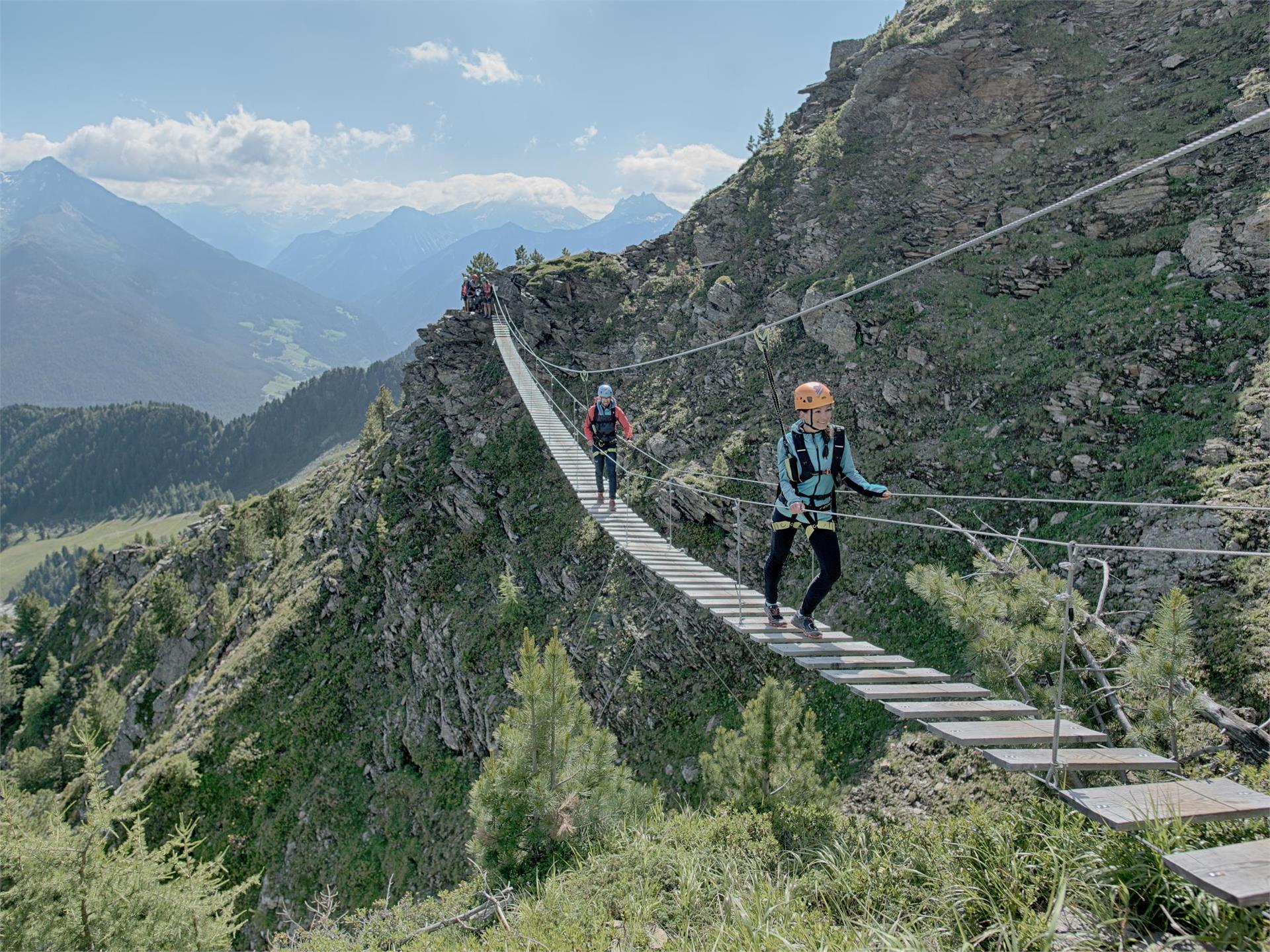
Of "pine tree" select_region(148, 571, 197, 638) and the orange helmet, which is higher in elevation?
the orange helmet

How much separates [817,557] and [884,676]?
1243 mm

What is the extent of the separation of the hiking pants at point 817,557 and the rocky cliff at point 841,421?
3586mm

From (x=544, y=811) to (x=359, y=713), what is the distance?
15255 millimetres

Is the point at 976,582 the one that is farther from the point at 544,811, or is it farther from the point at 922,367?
the point at 922,367

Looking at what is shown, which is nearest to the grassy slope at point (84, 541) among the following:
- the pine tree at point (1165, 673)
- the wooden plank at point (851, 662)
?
the wooden plank at point (851, 662)

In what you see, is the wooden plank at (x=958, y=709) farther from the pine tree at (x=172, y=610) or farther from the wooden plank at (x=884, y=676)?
the pine tree at (x=172, y=610)

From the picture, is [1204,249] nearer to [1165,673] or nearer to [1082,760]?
[1165,673]

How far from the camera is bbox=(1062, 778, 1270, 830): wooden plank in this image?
3.61 m

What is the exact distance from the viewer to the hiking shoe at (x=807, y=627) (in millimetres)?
6738

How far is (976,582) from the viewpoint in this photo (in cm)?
768

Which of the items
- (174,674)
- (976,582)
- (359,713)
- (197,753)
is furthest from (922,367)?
(174,674)

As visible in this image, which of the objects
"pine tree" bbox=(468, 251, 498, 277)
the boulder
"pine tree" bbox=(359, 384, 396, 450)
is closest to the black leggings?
the boulder

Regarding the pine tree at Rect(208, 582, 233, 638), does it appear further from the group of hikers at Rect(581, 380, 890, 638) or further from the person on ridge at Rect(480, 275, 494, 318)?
the group of hikers at Rect(581, 380, 890, 638)

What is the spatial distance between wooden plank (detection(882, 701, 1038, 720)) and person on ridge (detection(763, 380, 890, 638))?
48.7 inches
